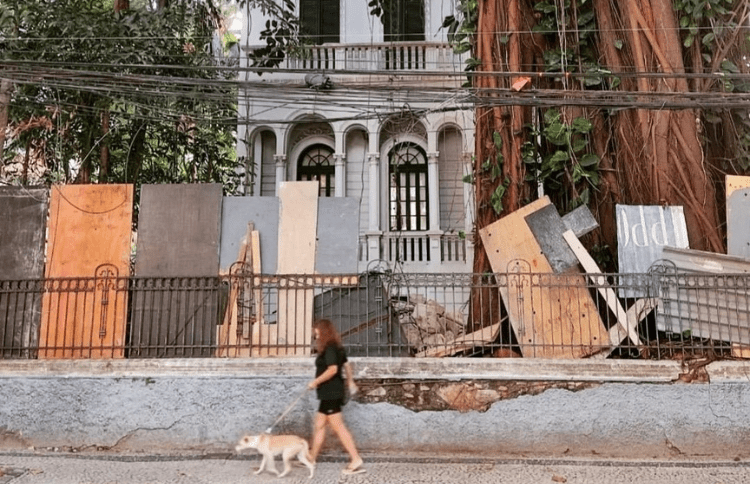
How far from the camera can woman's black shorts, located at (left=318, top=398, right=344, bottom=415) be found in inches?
188

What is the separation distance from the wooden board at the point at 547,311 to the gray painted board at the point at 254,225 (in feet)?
9.10

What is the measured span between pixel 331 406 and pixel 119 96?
289 inches

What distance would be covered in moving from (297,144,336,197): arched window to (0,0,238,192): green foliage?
1.89m

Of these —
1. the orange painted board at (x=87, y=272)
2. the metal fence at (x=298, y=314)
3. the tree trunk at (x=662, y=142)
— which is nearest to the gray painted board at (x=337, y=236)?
the metal fence at (x=298, y=314)

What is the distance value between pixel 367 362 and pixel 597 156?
4.25 m

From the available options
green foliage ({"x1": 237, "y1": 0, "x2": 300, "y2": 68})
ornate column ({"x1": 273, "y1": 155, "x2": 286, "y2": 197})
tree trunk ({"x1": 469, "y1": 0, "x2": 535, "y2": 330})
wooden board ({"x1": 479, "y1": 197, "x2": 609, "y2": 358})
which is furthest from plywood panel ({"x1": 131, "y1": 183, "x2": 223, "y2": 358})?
ornate column ({"x1": 273, "y1": 155, "x2": 286, "y2": 197})

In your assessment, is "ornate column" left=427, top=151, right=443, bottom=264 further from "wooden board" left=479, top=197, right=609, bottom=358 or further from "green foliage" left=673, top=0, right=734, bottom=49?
"green foliage" left=673, top=0, right=734, bottom=49

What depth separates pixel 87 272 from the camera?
6.27 metres

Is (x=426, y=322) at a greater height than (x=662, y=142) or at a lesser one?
lesser

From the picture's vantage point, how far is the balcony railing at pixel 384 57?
41.1ft

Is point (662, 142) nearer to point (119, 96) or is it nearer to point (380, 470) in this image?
point (380, 470)

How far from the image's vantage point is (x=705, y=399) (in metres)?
5.47

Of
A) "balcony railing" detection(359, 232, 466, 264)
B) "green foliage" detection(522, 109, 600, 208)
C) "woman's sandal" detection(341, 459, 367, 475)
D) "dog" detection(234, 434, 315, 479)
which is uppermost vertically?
"green foliage" detection(522, 109, 600, 208)

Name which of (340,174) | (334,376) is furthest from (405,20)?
(334,376)
